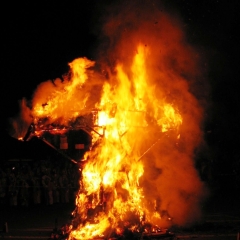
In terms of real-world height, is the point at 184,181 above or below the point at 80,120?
below

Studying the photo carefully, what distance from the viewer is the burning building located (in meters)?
9.37

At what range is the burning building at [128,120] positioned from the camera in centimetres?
937

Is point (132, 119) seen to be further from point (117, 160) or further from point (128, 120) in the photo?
point (117, 160)

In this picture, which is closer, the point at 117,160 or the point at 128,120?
the point at 117,160

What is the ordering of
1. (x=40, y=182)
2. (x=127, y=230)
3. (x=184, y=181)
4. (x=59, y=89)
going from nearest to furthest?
(x=127, y=230) → (x=59, y=89) → (x=184, y=181) → (x=40, y=182)

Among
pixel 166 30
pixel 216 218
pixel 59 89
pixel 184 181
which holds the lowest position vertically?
pixel 216 218

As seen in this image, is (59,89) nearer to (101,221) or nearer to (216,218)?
(101,221)

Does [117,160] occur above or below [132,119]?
below

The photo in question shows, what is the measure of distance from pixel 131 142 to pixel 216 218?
11.4ft

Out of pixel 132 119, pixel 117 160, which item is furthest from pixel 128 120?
pixel 117 160

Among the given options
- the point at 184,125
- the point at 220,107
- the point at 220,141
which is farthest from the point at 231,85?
the point at 184,125

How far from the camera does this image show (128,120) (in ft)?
31.8

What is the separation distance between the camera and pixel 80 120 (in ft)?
31.3

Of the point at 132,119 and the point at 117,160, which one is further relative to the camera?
the point at 132,119
